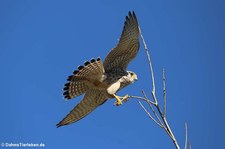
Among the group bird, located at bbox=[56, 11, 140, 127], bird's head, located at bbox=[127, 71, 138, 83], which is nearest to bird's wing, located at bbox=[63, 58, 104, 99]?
bird, located at bbox=[56, 11, 140, 127]

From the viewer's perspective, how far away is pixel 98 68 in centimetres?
457

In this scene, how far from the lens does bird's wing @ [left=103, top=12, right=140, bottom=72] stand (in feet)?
16.4

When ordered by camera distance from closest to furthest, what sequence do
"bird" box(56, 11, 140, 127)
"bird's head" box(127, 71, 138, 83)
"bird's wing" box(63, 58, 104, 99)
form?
"bird's wing" box(63, 58, 104, 99) → "bird" box(56, 11, 140, 127) → "bird's head" box(127, 71, 138, 83)

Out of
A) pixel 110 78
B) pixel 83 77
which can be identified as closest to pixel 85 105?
pixel 110 78

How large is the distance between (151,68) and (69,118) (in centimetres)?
253

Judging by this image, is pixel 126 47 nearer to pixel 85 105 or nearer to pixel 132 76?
pixel 132 76

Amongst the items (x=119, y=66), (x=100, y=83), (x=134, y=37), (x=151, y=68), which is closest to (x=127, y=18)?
(x=134, y=37)

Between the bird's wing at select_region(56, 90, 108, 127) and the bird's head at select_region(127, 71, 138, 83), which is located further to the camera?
the bird's head at select_region(127, 71, 138, 83)

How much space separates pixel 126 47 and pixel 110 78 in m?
0.48

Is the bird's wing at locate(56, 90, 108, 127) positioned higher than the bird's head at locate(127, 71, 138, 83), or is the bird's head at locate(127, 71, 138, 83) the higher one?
the bird's head at locate(127, 71, 138, 83)

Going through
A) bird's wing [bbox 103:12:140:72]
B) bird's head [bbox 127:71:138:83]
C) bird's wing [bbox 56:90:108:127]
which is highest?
bird's wing [bbox 103:12:140:72]

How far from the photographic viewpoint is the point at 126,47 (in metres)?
5.07

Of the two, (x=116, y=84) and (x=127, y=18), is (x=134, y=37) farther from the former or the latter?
(x=116, y=84)

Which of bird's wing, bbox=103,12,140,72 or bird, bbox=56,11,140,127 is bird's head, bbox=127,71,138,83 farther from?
bird's wing, bbox=103,12,140,72
